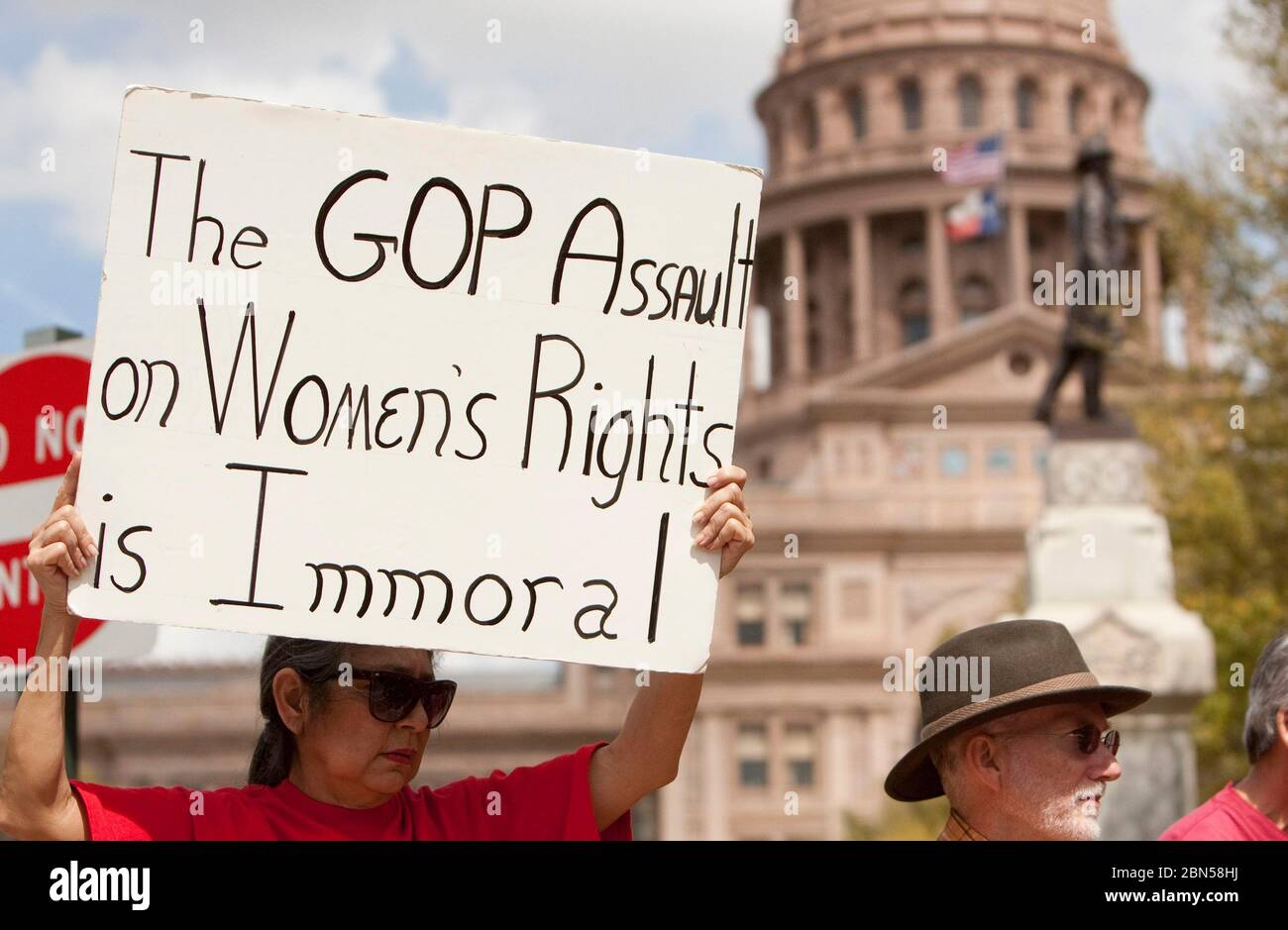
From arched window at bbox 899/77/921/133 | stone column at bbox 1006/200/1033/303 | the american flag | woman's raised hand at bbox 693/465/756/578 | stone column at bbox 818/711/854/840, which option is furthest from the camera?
arched window at bbox 899/77/921/133

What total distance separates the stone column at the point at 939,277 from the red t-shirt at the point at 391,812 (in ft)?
283

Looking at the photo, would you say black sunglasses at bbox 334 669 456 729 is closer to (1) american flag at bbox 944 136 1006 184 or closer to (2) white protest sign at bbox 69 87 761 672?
(2) white protest sign at bbox 69 87 761 672

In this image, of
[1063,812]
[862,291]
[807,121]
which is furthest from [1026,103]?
[1063,812]

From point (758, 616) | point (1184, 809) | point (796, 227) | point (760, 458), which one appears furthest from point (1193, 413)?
point (796, 227)

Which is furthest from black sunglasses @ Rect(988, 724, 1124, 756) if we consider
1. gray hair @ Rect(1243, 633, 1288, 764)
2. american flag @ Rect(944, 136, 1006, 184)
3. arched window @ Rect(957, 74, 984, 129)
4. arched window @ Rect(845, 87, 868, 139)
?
arched window @ Rect(957, 74, 984, 129)

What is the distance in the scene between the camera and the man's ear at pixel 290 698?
3.92m

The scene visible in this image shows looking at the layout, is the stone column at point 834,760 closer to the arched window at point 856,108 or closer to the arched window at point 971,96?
the arched window at point 856,108

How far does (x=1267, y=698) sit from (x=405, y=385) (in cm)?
207

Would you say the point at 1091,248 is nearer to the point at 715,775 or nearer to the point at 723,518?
the point at 723,518

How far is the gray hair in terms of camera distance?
4477mm

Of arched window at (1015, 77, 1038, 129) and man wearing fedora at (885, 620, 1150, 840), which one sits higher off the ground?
arched window at (1015, 77, 1038, 129)

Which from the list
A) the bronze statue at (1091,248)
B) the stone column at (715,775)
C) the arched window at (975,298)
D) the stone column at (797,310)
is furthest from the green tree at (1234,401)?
the arched window at (975,298)

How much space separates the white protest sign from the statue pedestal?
12.5m

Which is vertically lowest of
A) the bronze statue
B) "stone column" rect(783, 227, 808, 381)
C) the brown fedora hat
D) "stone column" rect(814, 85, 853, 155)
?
the brown fedora hat
